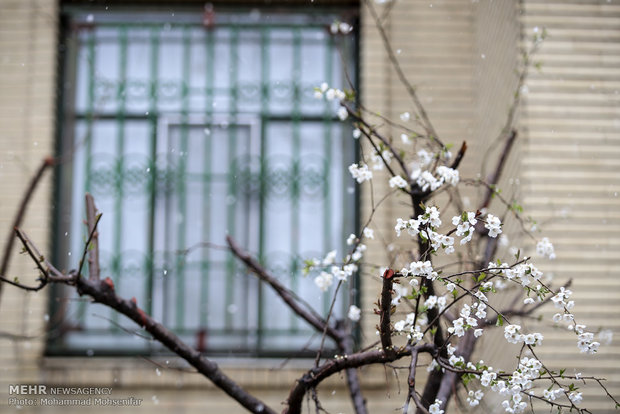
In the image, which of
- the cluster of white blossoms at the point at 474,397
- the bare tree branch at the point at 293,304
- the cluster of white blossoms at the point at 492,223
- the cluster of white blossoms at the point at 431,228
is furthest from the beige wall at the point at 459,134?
the cluster of white blossoms at the point at 431,228

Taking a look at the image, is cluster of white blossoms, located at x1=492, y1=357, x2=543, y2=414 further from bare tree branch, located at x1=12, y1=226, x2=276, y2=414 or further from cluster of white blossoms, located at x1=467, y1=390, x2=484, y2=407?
bare tree branch, located at x1=12, y1=226, x2=276, y2=414

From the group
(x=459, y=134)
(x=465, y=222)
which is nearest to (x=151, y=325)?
(x=465, y=222)

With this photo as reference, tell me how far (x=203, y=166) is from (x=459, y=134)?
2082 millimetres

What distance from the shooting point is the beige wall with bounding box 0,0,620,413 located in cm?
516

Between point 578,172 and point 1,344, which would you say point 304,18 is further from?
point 1,344

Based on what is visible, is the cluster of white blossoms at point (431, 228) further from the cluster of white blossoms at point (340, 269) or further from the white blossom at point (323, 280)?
the white blossom at point (323, 280)

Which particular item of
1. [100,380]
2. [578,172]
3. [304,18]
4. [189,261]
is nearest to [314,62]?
[304,18]

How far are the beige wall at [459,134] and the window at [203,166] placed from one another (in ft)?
0.80

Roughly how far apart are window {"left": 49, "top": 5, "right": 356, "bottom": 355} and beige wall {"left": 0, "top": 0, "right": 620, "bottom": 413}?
25cm

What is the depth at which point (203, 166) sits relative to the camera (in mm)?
6195

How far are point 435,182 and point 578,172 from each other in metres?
2.30

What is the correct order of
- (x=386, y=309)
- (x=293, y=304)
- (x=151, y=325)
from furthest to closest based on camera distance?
(x=293, y=304)
(x=151, y=325)
(x=386, y=309)

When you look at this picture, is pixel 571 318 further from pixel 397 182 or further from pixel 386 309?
pixel 397 182

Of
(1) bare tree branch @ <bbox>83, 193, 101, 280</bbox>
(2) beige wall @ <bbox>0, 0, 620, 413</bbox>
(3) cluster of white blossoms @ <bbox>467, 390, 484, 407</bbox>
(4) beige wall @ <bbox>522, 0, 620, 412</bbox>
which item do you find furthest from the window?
(3) cluster of white blossoms @ <bbox>467, 390, 484, 407</bbox>
